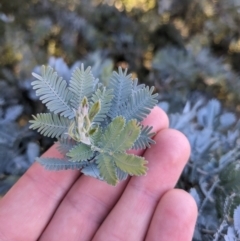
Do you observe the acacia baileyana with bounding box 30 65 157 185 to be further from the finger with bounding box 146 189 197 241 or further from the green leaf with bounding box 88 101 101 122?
the finger with bounding box 146 189 197 241

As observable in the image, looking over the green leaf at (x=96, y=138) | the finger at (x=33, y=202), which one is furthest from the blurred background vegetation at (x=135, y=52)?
the green leaf at (x=96, y=138)

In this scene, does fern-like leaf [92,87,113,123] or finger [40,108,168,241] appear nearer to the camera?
fern-like leaf [92,87,113,123]

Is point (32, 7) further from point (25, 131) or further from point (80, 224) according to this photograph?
point (80, 224)

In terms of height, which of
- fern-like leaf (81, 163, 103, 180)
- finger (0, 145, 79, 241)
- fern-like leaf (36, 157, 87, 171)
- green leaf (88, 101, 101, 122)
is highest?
green leaf (88, 101, 101, 122)

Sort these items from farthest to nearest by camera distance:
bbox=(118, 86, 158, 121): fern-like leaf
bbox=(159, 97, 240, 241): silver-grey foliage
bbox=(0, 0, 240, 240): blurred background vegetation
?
bbox=(0, 0, 240, 240): blurred background vegetation
bbox=(159, 97, 240, 241): silver-grey foliage
bbox=(118, 86, 158, 121): fern-like leaf

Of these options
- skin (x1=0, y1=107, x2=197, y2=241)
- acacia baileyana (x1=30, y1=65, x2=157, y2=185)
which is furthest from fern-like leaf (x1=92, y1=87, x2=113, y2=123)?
skin (x1=0, y1=107, x2=197, y2=241)

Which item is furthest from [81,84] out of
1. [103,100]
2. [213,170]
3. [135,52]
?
[135,52]

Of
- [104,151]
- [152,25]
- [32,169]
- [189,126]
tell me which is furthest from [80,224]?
[152,25]
